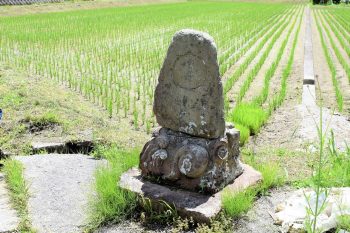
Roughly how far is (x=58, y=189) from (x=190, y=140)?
141 cm

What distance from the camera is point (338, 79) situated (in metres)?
10.8

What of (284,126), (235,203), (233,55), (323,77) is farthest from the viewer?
(233,55)

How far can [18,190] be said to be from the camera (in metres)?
4.37

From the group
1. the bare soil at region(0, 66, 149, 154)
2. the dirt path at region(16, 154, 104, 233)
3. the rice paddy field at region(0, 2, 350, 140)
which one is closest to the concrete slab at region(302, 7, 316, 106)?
the rice paddy field at region(0, 2, 350, 140)

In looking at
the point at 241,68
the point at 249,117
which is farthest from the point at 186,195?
the point at 241,68

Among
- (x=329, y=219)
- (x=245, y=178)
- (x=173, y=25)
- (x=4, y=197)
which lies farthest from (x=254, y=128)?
(x=173, y=25)

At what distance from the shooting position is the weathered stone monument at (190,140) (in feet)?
13.4

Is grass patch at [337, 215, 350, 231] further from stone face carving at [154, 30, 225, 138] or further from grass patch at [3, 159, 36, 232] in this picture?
grass patch at [3, 159, 36, 232]

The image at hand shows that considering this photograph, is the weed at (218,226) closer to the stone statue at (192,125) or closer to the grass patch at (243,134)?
the stone statue at (192,125)

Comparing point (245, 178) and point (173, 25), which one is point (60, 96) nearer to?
point (245, 178)

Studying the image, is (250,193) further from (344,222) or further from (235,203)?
(344,222)

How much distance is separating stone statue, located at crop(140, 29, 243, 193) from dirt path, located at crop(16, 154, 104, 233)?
716 mm

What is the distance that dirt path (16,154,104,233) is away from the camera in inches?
155

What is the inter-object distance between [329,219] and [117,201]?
180 cm
